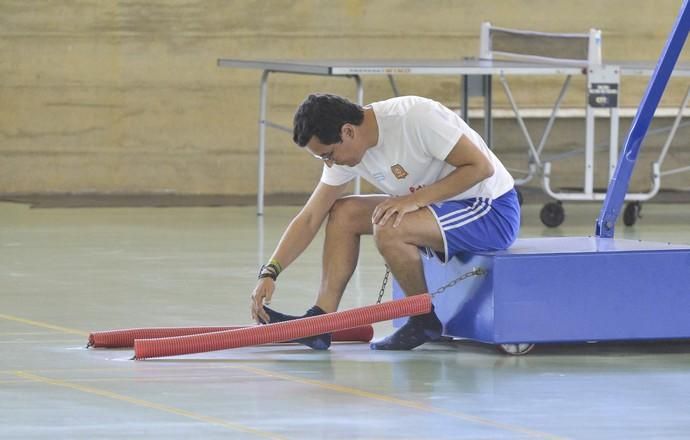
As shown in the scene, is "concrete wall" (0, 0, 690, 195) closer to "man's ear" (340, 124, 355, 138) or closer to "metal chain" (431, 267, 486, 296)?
"metal chain" (431, 267, 486, 296)

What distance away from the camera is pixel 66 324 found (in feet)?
17.5

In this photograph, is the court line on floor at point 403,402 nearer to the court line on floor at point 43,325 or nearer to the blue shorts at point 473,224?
the blue shorts at point 473,224

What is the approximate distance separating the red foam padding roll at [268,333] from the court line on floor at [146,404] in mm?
402

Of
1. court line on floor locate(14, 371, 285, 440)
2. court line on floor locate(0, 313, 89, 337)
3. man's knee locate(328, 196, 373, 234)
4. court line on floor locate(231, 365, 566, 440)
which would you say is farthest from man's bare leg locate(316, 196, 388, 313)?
court line on floor locate(14, 371, 285, 440)

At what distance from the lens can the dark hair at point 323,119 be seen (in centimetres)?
456

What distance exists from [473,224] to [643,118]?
918 mm

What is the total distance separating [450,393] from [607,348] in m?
0.97

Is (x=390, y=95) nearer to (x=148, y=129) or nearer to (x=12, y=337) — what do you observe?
(x=148, y=129)

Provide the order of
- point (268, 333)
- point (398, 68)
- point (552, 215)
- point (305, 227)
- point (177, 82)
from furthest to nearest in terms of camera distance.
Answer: point (177, 82) < point (552, 215) < point (398, 68) < point (305, 227) < point (268, 333)

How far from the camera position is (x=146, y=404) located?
3.83 metres

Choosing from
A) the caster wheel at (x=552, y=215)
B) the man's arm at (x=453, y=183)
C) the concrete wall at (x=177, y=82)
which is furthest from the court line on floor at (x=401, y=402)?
the concrete wall at (x=177, y=82)

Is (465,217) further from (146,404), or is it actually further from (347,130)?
(146,404)

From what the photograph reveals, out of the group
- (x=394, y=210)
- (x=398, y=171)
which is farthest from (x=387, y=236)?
(x=398, y=171)

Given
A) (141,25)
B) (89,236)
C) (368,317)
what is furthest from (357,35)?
(368,317)
